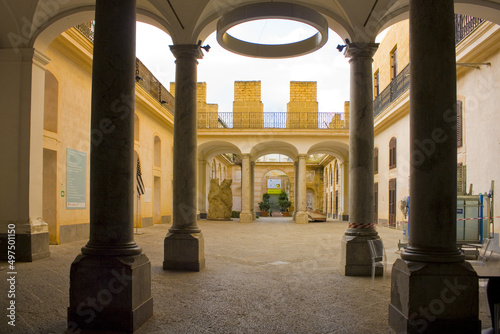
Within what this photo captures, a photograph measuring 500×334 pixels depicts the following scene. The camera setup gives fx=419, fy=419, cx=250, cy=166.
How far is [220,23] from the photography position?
327 inches

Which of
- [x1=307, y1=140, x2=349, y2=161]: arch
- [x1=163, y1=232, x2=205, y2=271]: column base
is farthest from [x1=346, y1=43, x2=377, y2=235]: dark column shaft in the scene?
[x1=307, y1=140, x2=349, y2=161]: arch

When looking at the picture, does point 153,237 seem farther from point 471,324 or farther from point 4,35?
point 471,324

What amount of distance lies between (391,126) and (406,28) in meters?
4.58

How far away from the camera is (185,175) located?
307 inches

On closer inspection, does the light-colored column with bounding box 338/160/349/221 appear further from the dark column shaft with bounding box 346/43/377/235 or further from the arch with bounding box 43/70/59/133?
the dark column shaft with bounding box 346/43/377/235

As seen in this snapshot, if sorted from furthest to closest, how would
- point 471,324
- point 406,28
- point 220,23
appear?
point 406,28 → point 220,23 → point 471,324

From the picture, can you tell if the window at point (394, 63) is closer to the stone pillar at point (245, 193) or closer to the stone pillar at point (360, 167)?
the stone pillar at point (245, 193)

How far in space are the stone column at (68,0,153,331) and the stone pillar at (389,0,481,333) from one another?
112 inches

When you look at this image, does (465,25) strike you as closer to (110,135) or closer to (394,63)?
(394,63)

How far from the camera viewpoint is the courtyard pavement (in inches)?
181

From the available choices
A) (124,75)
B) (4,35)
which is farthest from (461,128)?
(4,35)

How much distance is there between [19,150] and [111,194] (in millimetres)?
5176

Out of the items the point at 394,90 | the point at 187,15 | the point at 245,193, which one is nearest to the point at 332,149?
the point at 245,193

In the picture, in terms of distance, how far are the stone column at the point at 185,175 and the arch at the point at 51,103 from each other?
523cm
